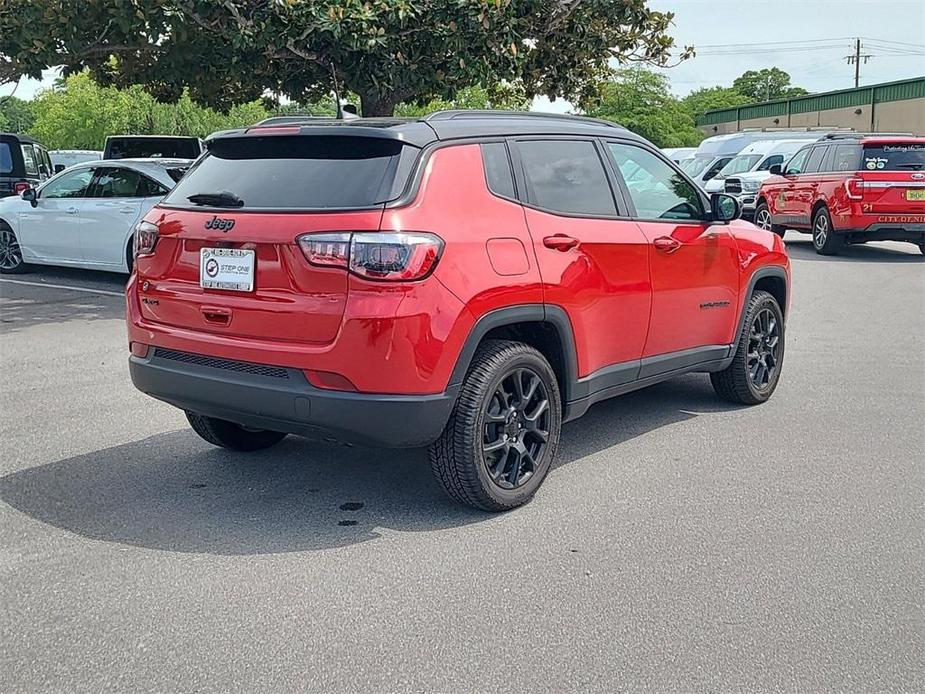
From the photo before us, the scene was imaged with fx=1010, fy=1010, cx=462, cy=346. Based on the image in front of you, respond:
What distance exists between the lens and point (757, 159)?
23.7 meters

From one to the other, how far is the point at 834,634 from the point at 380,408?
1869 mm

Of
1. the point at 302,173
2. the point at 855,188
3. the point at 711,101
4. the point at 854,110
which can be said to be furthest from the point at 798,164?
the point at 711,101

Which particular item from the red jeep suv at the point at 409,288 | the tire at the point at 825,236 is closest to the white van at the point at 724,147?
the tire at the point at 825,236

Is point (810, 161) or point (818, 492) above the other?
point (810, 161)

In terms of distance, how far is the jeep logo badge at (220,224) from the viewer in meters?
4.38

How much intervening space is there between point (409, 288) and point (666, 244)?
81.4 inches

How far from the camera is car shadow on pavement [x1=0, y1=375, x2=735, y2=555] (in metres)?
4.29

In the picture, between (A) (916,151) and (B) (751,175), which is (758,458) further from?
(B) (751,175)

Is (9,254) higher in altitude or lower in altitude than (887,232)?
higher

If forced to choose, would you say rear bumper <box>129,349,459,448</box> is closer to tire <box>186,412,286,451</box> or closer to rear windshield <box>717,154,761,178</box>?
tire <box>186,412,286,451</box>

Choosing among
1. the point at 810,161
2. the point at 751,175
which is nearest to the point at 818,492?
the point at 810,161

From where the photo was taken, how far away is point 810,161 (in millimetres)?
17141

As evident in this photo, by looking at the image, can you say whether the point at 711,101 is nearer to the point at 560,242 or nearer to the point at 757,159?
the point at 757,159

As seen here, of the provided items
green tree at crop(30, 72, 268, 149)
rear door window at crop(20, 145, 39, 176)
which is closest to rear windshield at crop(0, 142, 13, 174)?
rear door window at crop(20, 145, 39, 176)
